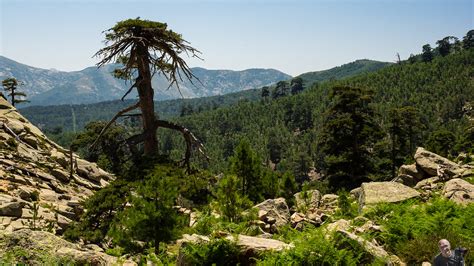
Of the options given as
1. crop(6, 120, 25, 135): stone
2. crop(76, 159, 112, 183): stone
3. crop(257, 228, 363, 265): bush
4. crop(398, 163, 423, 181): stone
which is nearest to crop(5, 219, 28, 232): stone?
crop(257, 228, 363, 265): bush

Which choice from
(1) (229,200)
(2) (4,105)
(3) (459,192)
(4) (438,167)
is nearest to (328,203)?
A: (4) (438,167)

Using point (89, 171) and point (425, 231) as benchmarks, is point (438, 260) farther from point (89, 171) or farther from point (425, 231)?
point (89, 171)

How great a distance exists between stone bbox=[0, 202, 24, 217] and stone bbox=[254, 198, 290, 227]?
7.41m

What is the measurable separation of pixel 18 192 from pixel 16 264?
24.2ft

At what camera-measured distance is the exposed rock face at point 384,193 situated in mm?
13044

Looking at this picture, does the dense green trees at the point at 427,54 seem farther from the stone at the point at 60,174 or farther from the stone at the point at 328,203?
the stone at the point at 60,174

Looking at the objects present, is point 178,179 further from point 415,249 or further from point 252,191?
point 252,191

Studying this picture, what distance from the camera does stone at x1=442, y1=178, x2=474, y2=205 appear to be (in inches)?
473

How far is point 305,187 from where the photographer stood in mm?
19703

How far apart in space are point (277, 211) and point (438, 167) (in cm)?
965

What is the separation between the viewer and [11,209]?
10641mm

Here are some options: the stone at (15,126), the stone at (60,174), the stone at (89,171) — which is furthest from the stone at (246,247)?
the stone at (15,126)

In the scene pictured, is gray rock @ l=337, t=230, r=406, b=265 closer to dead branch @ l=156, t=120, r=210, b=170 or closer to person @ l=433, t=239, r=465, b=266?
person @ l=433, t=239, r=465, b=266

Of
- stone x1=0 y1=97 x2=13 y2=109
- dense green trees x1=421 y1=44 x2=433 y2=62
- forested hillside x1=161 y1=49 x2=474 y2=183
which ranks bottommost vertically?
forested hillside x1=161 y1=49 x2=474 y2=183
